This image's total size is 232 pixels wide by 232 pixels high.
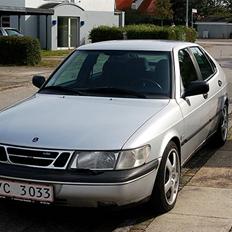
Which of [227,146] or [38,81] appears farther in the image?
[227,146]

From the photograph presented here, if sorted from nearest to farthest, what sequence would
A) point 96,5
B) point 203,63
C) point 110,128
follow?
point 110,128 → point 203,63 → point 96,5

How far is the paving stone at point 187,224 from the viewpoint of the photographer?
4652 millimetres

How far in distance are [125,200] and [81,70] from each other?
2.14 metres

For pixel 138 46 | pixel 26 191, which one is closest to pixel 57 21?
pixel 138 46

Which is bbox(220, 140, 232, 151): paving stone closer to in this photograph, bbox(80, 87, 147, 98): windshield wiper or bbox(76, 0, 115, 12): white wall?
bbox(80, 87, 147, 98): windshield wiper

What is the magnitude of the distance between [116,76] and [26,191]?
1.89m

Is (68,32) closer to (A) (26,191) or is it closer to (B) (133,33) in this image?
(B) (133,33)

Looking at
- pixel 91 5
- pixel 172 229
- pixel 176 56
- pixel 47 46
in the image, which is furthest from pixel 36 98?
pixel 91 5

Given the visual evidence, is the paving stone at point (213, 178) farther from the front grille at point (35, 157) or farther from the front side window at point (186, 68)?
the front grille at point (35, 157)

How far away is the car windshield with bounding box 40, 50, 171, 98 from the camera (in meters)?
5.66

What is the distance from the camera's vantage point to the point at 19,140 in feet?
14.9

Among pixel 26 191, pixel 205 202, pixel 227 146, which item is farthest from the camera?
pixel 227 146

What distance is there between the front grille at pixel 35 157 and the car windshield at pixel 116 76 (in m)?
1.36

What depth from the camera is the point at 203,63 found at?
23.2ft
